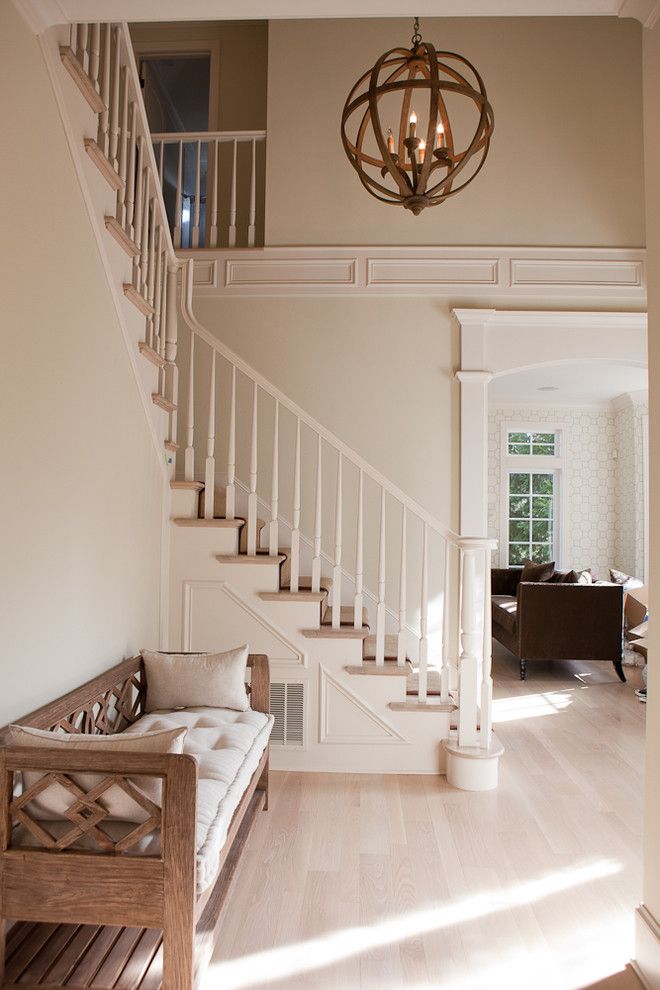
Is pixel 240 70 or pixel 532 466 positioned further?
pixel 532 466

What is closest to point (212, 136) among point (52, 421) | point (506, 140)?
point (506, 140)

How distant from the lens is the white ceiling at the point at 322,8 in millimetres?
2240

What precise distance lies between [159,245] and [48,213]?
1.58m

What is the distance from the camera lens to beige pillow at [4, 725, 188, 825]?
203 cm

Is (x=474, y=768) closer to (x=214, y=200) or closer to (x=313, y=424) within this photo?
(x=313, y=424)

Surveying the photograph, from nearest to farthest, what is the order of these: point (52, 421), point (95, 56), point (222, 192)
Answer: point (52, 421), point (95, 56), point (222, 192)

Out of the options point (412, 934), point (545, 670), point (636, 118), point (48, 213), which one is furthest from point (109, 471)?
point (545, 670)

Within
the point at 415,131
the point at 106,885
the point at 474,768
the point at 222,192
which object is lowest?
the point at 474,768

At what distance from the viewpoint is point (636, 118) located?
5535mm

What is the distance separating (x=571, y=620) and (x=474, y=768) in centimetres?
315

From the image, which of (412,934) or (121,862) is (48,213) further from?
(412,934)

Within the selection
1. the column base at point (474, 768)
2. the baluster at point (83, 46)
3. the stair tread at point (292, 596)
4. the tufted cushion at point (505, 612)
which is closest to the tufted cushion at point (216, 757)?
the stair tread at point (292, 596)

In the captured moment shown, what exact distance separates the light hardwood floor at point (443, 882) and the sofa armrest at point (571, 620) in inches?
85.2

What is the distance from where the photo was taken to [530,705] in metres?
5.82
